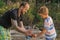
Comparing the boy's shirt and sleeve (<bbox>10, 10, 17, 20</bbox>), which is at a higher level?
sleeve (<bbox>10, 10, 17, 20</bbox>)

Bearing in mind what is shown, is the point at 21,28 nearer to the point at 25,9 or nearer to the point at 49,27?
the point at 25,9

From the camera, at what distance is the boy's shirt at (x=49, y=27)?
5.47 metres

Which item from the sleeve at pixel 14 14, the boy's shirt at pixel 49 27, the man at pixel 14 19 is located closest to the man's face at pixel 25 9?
the man at pixel 14 19

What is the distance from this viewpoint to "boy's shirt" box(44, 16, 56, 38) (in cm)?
547

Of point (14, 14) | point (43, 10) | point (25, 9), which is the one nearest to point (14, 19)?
point (14, 14)

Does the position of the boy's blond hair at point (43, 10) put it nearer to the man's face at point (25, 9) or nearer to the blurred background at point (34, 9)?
the blurred background at point (34, 9)

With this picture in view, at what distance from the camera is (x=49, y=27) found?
216 inches

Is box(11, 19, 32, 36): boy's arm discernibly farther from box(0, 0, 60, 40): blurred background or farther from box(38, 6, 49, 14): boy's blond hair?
box(38, 6, 49, 14): boy's blond hair

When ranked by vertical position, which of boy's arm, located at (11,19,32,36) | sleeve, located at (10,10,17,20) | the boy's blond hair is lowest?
boy's arm, located at (11,19,32,36)

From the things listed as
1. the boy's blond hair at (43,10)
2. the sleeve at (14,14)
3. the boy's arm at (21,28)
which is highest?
the boy's blond hair at (43,10)

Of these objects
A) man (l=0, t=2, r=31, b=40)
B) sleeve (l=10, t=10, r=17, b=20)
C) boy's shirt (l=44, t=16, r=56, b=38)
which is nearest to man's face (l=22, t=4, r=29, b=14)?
man (l=0, t=2, r=31, b=40)

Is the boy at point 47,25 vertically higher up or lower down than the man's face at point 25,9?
lower down

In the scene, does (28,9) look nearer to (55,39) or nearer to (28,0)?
(28,0)

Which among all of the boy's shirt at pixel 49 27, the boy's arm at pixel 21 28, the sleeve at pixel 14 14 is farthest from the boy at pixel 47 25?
the sleeve at pixel 14 14
